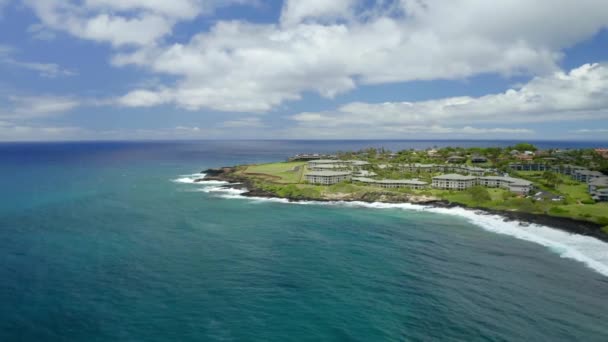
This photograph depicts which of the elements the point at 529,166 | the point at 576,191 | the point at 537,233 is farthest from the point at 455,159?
the point at 537,233

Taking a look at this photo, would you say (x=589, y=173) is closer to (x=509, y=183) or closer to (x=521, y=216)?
(x=509, y=183)

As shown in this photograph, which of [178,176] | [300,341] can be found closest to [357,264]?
[300,341]

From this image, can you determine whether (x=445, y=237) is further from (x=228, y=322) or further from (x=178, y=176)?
(x=178, y=176)

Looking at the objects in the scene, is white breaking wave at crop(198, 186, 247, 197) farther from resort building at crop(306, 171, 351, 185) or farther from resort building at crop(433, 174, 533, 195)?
resort building at crop(433, 174, 533, 195)

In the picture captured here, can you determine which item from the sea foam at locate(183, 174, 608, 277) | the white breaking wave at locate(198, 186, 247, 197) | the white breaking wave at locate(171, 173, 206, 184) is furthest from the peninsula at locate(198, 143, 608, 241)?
the white breaking wave at locate(171, 173, 206, 184)

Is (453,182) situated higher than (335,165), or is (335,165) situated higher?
(335,165)

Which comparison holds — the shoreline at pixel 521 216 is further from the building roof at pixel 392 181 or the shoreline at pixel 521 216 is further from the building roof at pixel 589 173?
the building roof at pixel 589 173
